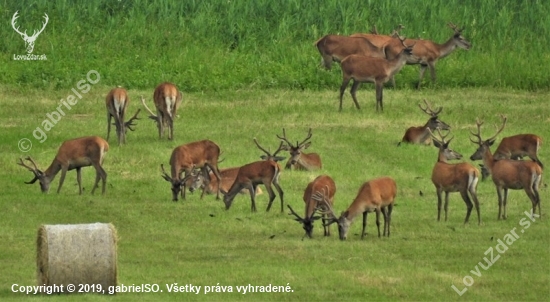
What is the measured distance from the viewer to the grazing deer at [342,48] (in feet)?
107

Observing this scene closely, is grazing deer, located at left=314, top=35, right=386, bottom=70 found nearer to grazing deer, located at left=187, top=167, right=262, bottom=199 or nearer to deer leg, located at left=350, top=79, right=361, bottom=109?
deer leg, located at left=350, top=79, right=361, bottom=109

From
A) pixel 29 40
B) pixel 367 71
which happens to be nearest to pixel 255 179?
pixel 367 71

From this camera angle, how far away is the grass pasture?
17141 millimetres

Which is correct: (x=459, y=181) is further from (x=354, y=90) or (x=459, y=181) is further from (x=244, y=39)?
(x=244, y=39)

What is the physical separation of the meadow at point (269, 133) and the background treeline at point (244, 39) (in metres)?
0.05

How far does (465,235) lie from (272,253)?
2610 mm

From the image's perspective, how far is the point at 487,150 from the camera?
21.9 m

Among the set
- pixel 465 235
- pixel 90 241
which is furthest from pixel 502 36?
pixel 90 241

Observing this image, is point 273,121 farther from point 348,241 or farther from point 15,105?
point 348,241

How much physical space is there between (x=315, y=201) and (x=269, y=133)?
7.78 metres

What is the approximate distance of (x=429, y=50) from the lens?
32.7m

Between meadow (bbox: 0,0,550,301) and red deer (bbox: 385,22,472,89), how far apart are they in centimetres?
44

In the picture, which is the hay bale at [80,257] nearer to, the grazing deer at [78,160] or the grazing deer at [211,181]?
the grazing deer at [78,160]

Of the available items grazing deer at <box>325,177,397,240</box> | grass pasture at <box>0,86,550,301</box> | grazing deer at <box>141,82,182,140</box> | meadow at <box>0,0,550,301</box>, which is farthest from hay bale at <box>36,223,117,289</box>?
grazing deer at <box>141,82,182,140</box>
